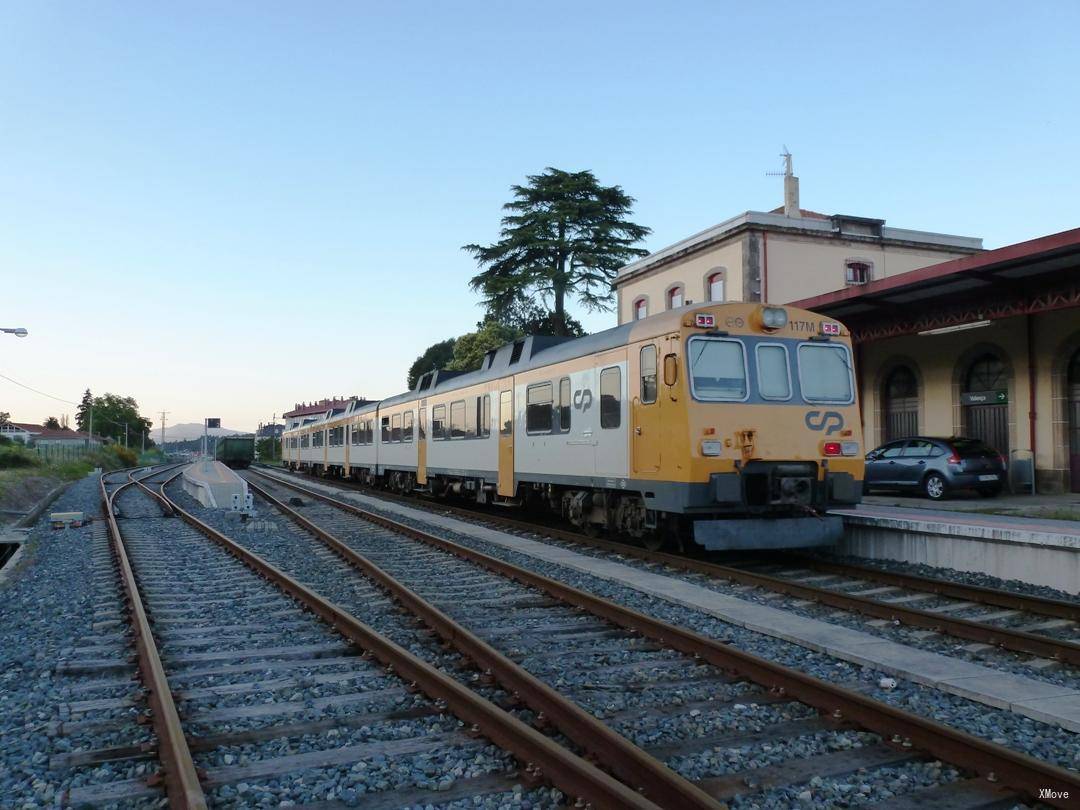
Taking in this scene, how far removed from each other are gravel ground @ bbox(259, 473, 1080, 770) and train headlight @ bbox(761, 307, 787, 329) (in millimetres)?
3645

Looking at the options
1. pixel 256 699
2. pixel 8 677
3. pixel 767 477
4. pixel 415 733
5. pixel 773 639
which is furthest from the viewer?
pixel 767 477

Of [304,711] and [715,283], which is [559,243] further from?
[304,711]

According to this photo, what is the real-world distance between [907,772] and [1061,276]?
14.4 m

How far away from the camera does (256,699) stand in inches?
202

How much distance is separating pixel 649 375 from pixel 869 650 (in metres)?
4.82

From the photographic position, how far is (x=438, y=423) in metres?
19.4

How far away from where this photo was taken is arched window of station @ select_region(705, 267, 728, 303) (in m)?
27.8

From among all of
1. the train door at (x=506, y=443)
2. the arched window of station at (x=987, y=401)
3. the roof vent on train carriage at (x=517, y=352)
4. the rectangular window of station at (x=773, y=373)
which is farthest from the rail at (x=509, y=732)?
the arched window of station at (x=987, y=401)

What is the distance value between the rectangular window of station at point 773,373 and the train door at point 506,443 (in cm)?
544

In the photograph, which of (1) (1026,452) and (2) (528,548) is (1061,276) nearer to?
(1) (1026,452)

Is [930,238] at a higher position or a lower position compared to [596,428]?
higher

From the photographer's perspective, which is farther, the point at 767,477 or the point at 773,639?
the point at 767,477

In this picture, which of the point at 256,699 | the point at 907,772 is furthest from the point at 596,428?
the point at 907,772

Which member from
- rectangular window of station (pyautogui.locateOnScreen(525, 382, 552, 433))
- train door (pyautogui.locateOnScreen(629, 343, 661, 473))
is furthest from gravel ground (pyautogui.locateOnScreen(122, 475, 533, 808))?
rectangular window of station (pyautogui.locateOnScreen(525, 382, 552, 433))
